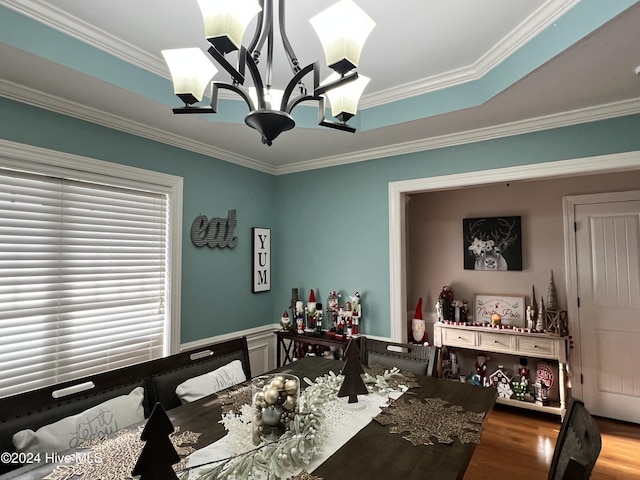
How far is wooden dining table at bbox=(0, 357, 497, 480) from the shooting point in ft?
3.63

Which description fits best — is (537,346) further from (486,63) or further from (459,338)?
(486,63)

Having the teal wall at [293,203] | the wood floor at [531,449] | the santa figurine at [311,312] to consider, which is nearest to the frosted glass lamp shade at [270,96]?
the teal wall at [293,203]

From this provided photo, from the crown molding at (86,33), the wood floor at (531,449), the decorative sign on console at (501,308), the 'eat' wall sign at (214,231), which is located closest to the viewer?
the crown molding at (86,33)

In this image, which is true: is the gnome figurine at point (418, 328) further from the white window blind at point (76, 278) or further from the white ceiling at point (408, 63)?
the white window blind at point (76, 278)

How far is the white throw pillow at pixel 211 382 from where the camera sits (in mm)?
1793

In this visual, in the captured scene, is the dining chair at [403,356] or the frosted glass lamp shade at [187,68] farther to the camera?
the dining chair at [403,356]

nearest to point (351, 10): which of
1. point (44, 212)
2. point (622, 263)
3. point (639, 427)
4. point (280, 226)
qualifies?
point (44, 212)

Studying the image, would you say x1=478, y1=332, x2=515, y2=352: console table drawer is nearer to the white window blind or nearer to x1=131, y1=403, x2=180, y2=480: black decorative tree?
the white window blind

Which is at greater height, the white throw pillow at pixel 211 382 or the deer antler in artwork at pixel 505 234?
the deer antler in artwork at pixel 505 234

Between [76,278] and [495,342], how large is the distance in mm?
Result: 3551

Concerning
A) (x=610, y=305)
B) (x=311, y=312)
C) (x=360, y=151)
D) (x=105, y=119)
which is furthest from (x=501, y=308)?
(x=105, y=119)

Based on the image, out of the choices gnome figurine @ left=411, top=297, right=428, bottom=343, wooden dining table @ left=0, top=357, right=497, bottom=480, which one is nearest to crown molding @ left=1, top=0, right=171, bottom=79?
wooden dining table @ left=0, top=357, right=497, bottom=480

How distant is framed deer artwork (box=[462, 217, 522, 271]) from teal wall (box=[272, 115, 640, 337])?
1339mm

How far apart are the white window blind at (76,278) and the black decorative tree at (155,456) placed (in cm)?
160
